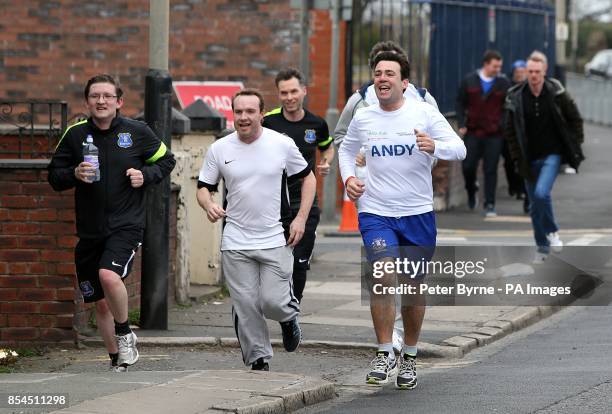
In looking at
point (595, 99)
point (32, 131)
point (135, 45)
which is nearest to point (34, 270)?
point (32, 131)

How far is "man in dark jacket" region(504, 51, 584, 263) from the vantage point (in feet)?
45.4

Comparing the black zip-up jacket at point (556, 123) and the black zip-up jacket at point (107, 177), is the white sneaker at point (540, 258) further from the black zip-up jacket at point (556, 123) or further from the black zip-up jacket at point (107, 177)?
the black zip-up jacket at point (107, 177)

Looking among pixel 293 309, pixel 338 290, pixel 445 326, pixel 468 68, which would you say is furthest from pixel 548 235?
pixel 468 68

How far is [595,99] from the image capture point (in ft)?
149

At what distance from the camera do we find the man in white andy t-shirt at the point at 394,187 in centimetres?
900

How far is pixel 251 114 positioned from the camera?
8.88 meters

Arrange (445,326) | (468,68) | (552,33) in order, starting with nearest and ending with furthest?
(445,326) < (468,68) < (552,33)

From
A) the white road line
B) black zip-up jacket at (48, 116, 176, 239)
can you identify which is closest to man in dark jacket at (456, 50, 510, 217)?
the white road line

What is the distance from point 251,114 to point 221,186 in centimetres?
440

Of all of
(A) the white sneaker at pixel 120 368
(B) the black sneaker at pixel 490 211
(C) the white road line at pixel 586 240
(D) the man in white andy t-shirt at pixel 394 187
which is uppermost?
(D) the man in white andy t-shirt at pixel 394 187

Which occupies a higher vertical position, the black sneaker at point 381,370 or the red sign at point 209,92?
the red sign at point 209,92

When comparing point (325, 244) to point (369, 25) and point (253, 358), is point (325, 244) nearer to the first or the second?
point (369, 25)

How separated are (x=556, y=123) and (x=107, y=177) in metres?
5.83

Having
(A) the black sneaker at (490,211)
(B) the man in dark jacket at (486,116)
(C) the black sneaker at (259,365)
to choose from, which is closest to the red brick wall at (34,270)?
(C) the black sneaker at (259,365)
